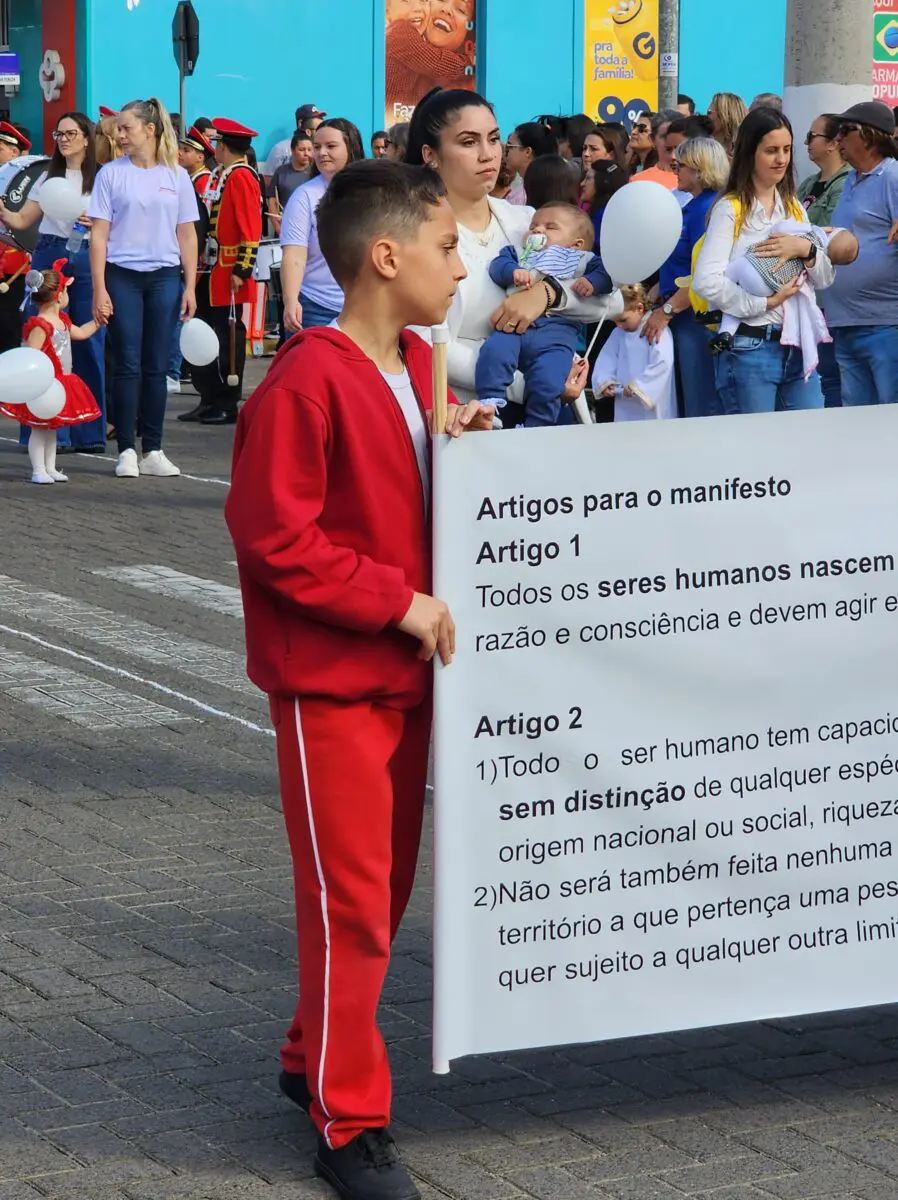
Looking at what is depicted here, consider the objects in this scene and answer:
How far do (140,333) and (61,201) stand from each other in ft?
3.59

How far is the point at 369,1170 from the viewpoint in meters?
3.52

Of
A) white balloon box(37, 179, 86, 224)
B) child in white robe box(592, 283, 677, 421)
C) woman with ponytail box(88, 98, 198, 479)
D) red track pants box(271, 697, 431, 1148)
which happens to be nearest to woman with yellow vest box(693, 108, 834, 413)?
child in white robe box(592, 283, 677, 421)

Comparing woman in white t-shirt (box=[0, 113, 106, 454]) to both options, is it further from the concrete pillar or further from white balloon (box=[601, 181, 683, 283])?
white balloon (box=[601, 181, 683, 283])

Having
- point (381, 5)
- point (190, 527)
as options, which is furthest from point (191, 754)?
point (381, 5)

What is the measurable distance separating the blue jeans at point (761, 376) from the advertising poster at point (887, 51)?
72.8 ft

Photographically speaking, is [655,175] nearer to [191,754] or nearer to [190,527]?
[190,527]

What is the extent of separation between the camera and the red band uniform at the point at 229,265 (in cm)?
1505

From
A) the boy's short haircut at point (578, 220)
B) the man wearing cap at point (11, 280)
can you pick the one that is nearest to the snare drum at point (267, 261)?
the man wearing cap at point (11, 280)

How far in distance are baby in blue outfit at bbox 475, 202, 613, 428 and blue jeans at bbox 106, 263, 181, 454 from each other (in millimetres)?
6959

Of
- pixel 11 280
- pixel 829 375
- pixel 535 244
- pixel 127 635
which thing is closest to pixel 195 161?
pixel 11 280

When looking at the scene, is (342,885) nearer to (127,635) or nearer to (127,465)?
(127,635)

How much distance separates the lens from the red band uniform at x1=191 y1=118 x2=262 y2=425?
15047mm

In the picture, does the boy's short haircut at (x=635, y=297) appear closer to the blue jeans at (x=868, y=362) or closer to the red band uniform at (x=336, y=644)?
the blue jeans at (x=868, y=362)

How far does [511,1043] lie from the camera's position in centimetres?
357
